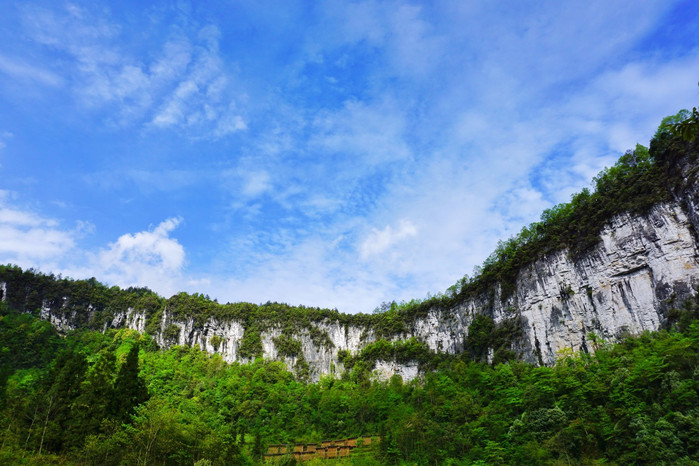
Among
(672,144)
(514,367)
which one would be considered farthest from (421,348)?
(672,144)

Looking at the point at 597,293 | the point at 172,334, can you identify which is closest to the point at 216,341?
the point at 172,334

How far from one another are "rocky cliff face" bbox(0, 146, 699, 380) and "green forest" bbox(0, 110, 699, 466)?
1.48m

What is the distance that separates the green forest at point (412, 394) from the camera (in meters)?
26.1

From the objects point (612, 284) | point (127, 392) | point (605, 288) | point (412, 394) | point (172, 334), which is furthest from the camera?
point (172, 334)

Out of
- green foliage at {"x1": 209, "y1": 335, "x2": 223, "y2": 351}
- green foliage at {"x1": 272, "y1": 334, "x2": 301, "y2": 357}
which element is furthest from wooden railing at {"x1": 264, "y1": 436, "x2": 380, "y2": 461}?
green foliage at {"x1": 209, "y1": 335, "x2": 223, "y2": 351}

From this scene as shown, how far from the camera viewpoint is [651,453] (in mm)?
25000

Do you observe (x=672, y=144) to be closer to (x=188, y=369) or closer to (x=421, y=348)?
(x=421, y=348)

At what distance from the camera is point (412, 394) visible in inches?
2163

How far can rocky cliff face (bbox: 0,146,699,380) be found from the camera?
37000mm

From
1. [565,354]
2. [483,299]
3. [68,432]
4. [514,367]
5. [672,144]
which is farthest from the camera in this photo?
[483,299]

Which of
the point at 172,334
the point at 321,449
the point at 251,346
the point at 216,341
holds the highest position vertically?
the point at 172,334

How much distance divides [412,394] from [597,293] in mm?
25959

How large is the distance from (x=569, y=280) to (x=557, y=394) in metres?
16.3

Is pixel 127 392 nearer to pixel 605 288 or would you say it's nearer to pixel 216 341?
pixel 605 288
